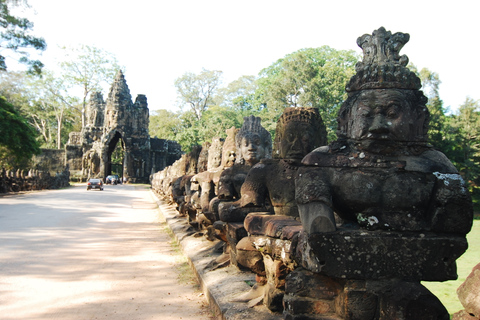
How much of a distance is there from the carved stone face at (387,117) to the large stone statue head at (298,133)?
1.32 m

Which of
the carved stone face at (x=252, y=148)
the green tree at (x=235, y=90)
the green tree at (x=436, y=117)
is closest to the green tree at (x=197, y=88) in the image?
the green tree at (x=235, y=90)

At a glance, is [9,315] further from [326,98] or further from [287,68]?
[287,68]

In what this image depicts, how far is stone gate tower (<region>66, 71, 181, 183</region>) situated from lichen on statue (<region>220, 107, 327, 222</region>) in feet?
135

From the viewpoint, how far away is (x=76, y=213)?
534 inches

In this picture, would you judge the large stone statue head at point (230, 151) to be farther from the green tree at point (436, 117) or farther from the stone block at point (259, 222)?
the green tree at point (436, 117)

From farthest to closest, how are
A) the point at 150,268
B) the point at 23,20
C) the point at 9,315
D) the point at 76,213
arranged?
the point at 23,20
the point at 76,213
the point at 150,268
the point at 9,315

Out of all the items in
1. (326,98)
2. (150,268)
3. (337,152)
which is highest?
(326,98)

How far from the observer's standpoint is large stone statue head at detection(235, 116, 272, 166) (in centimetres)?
582

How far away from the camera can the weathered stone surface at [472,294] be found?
218 cm

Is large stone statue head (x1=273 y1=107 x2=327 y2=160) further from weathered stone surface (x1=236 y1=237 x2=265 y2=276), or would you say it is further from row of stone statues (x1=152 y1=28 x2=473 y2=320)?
row of stone statues (x1=152 y1=28 x2=473 y2=320)

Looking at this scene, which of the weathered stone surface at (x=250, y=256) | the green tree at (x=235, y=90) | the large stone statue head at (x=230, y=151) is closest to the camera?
the weathered stone surface at (x=250, y=256)

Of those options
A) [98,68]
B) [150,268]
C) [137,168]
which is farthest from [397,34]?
[98,68]

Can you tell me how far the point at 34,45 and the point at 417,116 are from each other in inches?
975

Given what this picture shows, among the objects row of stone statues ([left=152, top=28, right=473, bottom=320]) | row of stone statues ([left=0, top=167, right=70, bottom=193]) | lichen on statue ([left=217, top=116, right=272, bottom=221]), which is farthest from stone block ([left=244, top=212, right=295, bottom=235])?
row of stone statues ([left=0, top=167, right=70, bottom=193])
